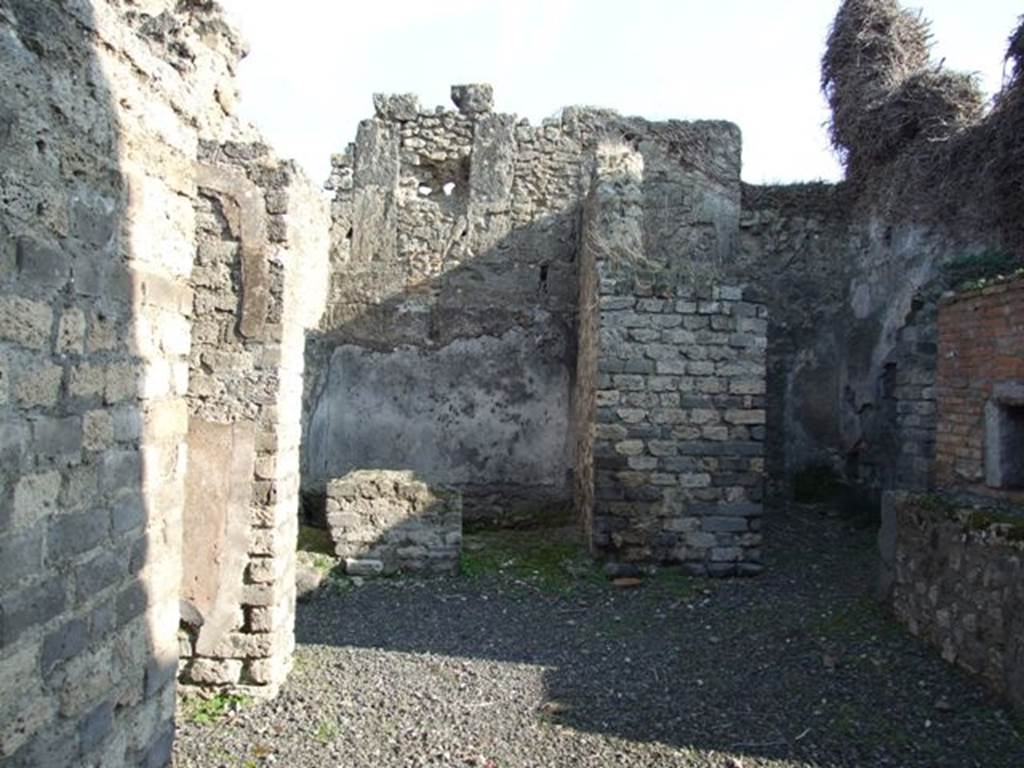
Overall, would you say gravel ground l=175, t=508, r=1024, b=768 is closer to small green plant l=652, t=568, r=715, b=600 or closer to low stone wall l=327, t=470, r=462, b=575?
small green plant l=652, t=568, r=715, b=600

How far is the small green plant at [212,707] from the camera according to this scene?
3.99 m

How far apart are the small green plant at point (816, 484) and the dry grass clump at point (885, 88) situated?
3.74 m

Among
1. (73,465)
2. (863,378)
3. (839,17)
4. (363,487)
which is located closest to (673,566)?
(363,487)

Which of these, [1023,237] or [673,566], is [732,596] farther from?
[1023,237]

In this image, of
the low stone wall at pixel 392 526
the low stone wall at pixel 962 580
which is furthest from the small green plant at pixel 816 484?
the low stone wall at pixel 392 526

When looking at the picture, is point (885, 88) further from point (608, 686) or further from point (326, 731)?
point (326, 731)

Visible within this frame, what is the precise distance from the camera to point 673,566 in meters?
6.97

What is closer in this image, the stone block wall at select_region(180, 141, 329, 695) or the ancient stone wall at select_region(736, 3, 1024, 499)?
the stone block wall at select_region(180, 141, 329, 695)

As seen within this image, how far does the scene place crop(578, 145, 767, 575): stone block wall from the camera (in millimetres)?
6965

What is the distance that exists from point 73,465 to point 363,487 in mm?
4624

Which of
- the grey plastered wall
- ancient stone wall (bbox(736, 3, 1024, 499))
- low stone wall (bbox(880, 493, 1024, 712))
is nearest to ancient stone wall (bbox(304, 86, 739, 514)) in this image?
the grey plastered wall

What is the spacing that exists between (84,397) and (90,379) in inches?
2.3

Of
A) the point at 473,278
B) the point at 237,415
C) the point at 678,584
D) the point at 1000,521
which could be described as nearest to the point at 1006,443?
the point at 1000,521

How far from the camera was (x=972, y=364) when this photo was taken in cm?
580
